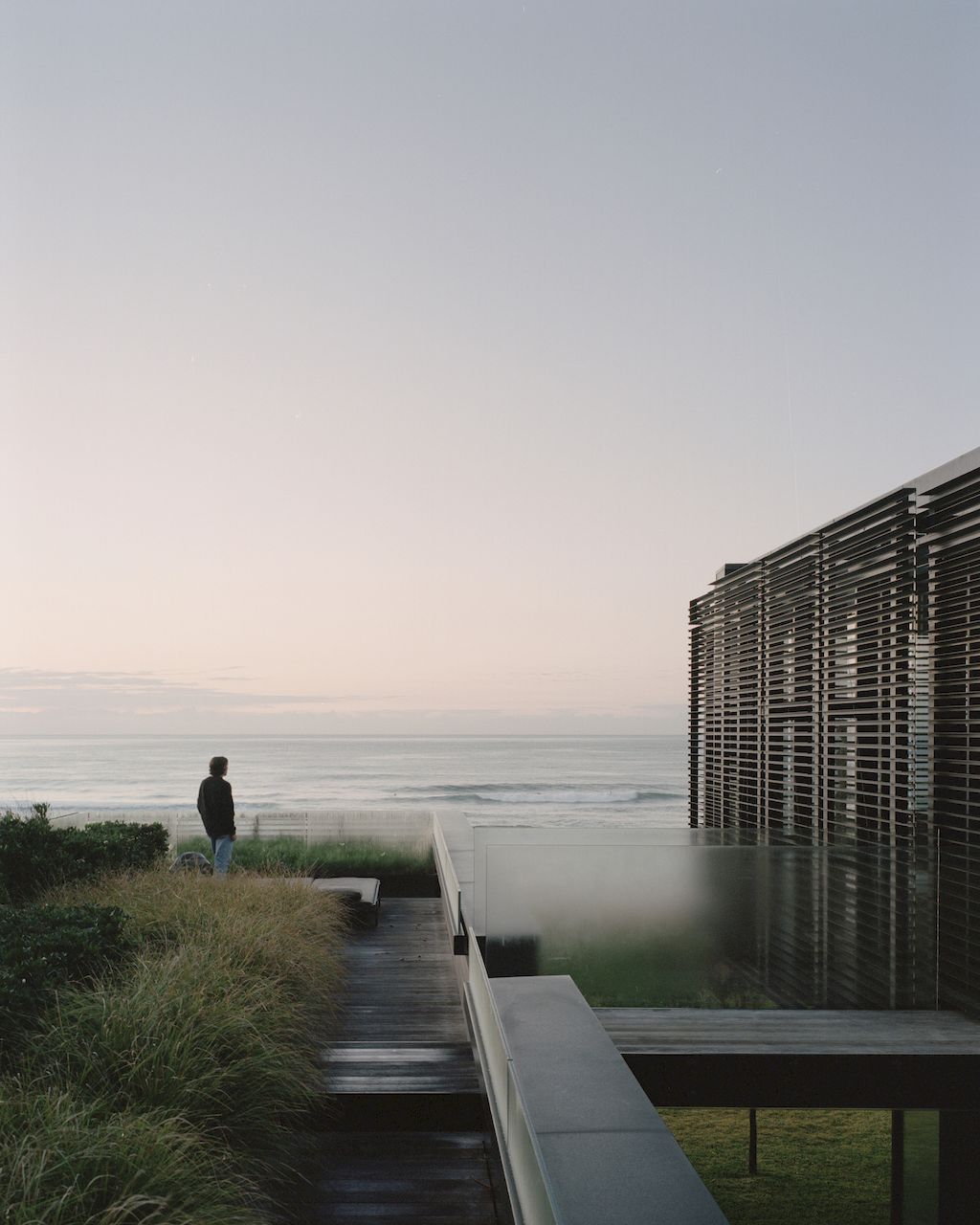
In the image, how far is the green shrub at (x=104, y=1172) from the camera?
7.68 feet

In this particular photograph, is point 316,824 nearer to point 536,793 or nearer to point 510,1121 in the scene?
point 510,1121

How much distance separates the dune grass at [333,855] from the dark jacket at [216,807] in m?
1.28

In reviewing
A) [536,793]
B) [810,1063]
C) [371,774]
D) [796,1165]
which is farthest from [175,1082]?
[371,774]

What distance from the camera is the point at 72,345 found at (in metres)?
14.6

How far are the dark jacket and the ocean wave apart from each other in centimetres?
2566

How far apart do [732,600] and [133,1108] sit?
7.03 metres

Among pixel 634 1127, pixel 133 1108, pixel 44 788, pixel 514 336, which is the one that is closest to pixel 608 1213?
pixel 634 1127

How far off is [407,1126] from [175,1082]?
4.38 feet

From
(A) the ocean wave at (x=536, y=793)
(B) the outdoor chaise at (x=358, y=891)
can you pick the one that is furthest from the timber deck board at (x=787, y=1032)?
(A) the ocean wave at (x=536, y=793)

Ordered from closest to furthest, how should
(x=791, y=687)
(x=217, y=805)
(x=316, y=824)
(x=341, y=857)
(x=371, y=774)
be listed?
1. (x=791, y=687)
2. (x=217, y=805)
3. (x=341, y=857)
4. (x=316, y=824)
5. (x=371, y=774)

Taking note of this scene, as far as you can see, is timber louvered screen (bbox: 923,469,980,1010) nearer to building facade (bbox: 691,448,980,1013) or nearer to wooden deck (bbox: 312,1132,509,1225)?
building facade (bbox: 691,448,980,1013)

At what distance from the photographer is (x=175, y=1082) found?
3.17 metres

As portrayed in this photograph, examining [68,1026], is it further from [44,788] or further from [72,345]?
[44,788]

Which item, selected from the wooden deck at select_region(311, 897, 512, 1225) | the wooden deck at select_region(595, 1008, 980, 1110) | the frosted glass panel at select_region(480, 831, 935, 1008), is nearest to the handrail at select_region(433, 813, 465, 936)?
the wooden deck at select_region(311, 897, 512, 1225)
